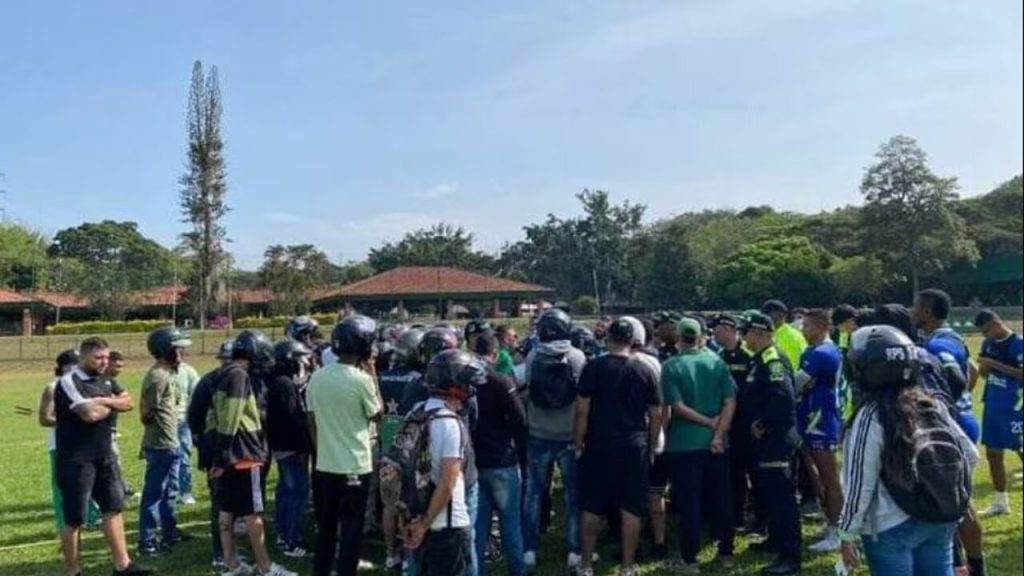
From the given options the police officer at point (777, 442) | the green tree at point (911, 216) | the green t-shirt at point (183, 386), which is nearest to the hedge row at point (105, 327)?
the green t-shirt at point (183, 386)

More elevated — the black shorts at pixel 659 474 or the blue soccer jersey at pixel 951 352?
the blue soccer jersey at pixel 951 352

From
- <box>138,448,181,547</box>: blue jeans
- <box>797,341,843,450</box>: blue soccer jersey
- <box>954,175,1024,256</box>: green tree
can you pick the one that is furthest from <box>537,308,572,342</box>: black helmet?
<box>954,175,1024,256</box>: green tree

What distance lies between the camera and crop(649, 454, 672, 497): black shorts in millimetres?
7439

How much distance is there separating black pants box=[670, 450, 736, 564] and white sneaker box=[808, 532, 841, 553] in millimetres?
794

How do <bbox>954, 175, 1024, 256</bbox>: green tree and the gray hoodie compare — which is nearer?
the gray hoodie

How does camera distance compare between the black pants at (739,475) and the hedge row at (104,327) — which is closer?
the black pants at (739,475)

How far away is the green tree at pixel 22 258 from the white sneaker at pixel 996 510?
1472 cm

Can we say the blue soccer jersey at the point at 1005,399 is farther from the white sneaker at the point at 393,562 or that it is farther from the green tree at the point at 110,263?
the green tree at the point at 110,263

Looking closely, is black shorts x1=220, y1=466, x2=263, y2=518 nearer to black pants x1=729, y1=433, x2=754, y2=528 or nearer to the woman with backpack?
black pants x1=729, y1=433, x2=754, y2=528

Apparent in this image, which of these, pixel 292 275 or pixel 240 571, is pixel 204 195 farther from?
pixel 292 275

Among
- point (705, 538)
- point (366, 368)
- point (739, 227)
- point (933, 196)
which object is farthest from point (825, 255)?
point (933, 196)

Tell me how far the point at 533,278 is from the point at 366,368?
52905 mm

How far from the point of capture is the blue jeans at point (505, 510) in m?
6.50

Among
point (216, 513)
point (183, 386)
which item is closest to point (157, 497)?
point (216, 513)
